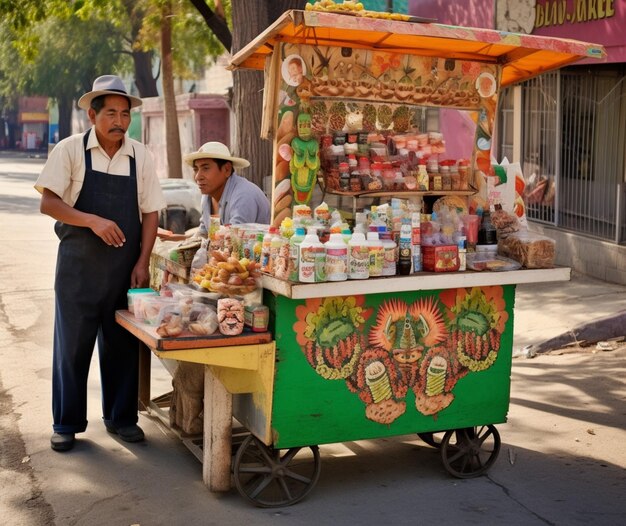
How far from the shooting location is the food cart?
4.81m

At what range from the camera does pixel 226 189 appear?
6070mm

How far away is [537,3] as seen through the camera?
41.1 ft

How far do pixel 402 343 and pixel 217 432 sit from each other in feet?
3.39

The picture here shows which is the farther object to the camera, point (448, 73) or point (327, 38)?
point (448, 73)

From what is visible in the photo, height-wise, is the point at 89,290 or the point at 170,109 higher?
the point at 170,109

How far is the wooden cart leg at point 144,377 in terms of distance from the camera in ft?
20.9

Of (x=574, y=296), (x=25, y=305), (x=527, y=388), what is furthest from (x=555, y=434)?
(x=25, y=305)

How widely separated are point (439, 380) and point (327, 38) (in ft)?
6.57

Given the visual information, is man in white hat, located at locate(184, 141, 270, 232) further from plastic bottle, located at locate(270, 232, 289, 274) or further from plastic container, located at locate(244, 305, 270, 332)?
plastic container, located at locate(244, 305, 270, 332)

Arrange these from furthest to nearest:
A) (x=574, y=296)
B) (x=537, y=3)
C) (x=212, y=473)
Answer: (x=537, y=3) < (x=574, y=296) < (x=212, y=473)

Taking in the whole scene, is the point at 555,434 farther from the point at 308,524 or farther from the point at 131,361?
the point at 131,361

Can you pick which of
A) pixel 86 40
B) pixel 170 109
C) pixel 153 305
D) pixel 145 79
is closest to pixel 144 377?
pixel 153 305

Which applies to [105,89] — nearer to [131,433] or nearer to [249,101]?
[131,433]

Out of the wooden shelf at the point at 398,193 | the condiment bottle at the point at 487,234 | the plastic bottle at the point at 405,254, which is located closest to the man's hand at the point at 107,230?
the wooden shelf at the point at 398,193
